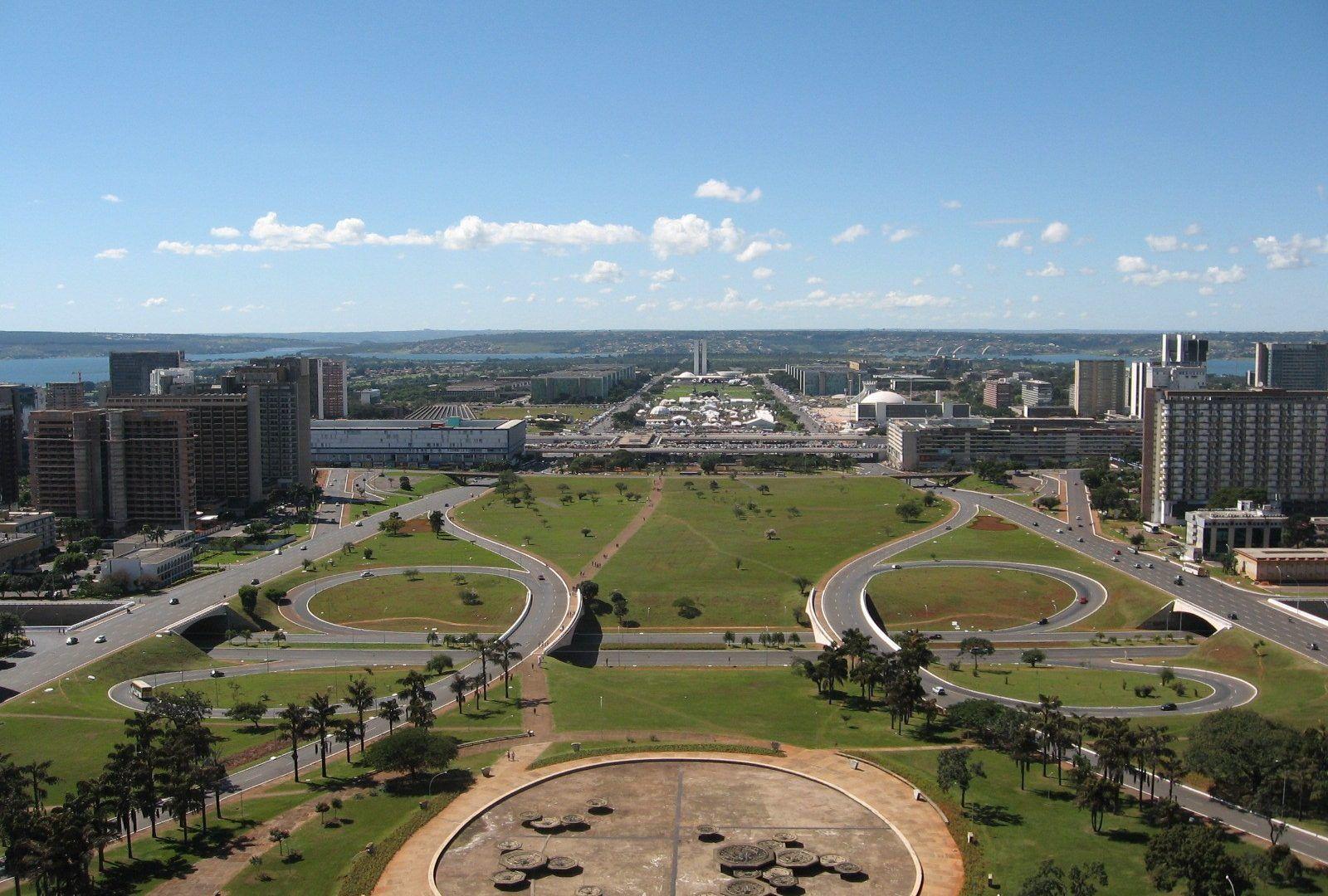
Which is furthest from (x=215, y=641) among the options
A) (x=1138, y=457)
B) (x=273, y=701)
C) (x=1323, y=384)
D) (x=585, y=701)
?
(x=1323, y=384)

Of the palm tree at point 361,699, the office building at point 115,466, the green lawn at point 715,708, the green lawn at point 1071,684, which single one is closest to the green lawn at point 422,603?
the green lawn at point 715,708

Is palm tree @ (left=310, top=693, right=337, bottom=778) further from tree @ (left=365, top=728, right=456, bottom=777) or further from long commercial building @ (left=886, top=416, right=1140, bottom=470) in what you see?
long commercial building @ (left=886, top=416, right=1140, bottom=470)

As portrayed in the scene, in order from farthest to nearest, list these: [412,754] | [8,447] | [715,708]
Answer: [8,447], [715,708], [412,754]

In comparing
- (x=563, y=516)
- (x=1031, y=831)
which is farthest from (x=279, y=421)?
(x=1031, y=831)

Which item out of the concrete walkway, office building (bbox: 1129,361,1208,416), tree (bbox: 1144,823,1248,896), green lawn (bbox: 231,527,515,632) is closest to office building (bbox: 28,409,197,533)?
green lawn (bbox: 231,527,515,632)

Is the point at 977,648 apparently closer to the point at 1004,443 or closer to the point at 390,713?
the point at 390,713

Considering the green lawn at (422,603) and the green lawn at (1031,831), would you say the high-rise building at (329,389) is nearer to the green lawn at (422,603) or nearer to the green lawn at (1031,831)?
the green lawn at (422,603)

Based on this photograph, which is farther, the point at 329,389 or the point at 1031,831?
the point at 329,389
